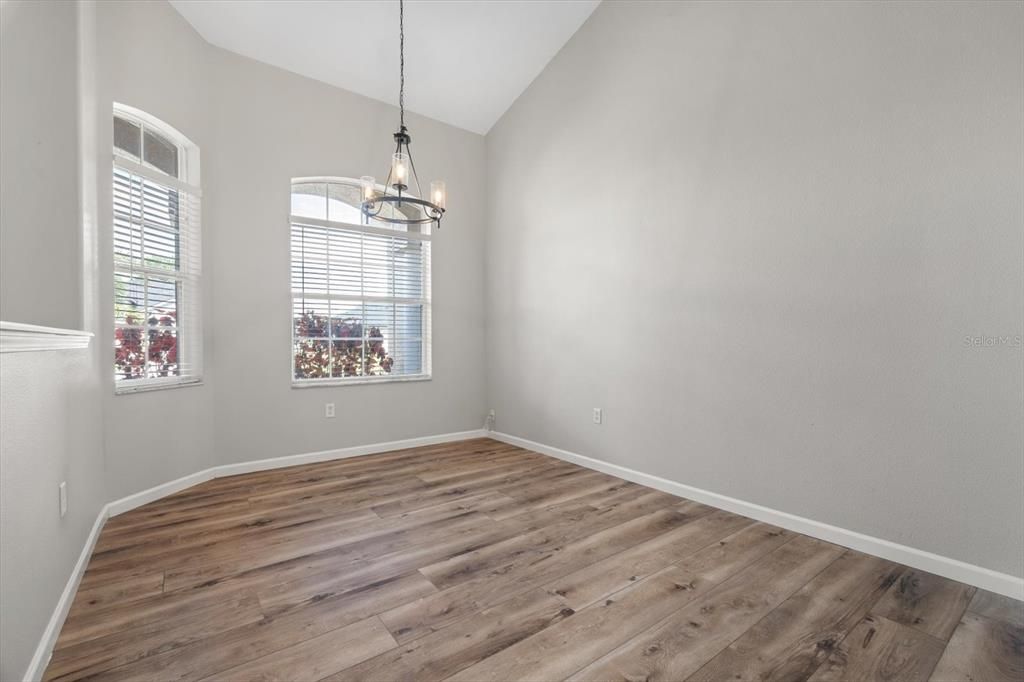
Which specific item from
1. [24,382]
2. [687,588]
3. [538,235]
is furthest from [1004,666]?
[538,235]

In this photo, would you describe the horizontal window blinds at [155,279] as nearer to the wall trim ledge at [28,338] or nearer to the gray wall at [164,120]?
the gray wall at [164,120]

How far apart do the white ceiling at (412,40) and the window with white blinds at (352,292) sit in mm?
949

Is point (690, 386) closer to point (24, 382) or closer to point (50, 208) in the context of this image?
point (24, 382)

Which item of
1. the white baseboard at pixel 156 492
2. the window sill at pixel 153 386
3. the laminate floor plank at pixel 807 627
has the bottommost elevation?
the laminate floor plank at pixel 807 627

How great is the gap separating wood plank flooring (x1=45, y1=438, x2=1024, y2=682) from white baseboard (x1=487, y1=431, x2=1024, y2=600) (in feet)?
0.19

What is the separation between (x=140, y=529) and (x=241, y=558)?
0.84 meters

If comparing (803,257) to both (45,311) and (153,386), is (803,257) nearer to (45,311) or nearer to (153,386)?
(45,311)

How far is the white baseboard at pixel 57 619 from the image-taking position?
57.4 inches

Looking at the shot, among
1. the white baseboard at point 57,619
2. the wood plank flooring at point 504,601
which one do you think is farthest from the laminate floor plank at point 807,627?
the white baseboard at point 57,619

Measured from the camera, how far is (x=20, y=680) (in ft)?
4.40

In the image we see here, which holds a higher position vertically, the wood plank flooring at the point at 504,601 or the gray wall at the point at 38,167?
the gray wall at the point at 38,167

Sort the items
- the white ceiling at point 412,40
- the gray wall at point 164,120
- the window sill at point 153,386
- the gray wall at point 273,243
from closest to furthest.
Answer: the gray wall at point 164,120, the window sill at point 153,386, the white ceiling at point 412,40, the gray wall at point 273,243

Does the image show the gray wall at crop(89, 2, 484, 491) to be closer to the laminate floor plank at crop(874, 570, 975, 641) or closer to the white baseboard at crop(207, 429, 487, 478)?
the white baseboard at crop(207, 429, 487, 478)

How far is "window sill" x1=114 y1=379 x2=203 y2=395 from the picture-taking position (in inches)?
115
